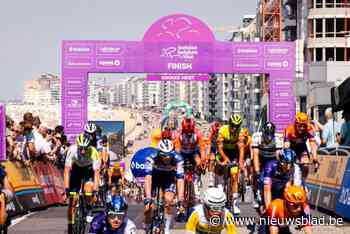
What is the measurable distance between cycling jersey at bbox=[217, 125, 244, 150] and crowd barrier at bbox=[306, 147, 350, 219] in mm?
2178

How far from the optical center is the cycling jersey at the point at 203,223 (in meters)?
8.14

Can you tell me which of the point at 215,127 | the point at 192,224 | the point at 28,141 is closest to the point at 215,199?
the point at 192,224

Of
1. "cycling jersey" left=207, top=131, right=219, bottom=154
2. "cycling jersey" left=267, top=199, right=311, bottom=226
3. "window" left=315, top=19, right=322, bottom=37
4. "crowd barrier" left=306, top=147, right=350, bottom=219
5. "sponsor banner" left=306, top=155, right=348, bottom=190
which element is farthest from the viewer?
"window" left=315, top=19, right=322, bottom=37

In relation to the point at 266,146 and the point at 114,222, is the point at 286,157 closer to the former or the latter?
the point at 266,146

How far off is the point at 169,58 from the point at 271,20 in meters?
68.4

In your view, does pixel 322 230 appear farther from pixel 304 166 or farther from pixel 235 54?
pixel 235 54

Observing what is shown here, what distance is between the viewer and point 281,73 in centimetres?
3000

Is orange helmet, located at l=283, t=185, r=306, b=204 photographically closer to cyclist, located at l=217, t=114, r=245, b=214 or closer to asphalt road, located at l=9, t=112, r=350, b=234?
asphalt road, located at l=9, t=112, r=350, b=234

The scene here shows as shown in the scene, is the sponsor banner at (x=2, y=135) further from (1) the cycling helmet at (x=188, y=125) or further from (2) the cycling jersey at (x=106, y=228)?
(2) the cycling jersey at (x=106, y=228)

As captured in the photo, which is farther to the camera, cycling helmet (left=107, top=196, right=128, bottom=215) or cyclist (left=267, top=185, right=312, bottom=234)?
cyclist (left=267, top=185, right=312, bottom=234)

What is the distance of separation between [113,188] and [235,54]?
38.8 ft

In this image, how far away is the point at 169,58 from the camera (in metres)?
29.4

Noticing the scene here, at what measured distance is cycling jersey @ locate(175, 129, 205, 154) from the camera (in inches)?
571

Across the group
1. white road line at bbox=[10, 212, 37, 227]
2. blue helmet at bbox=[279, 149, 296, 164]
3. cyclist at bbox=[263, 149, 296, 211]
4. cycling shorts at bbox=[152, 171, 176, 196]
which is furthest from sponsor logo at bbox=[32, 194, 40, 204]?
blue helmet at bbox=[279, 149, 296, 164]
